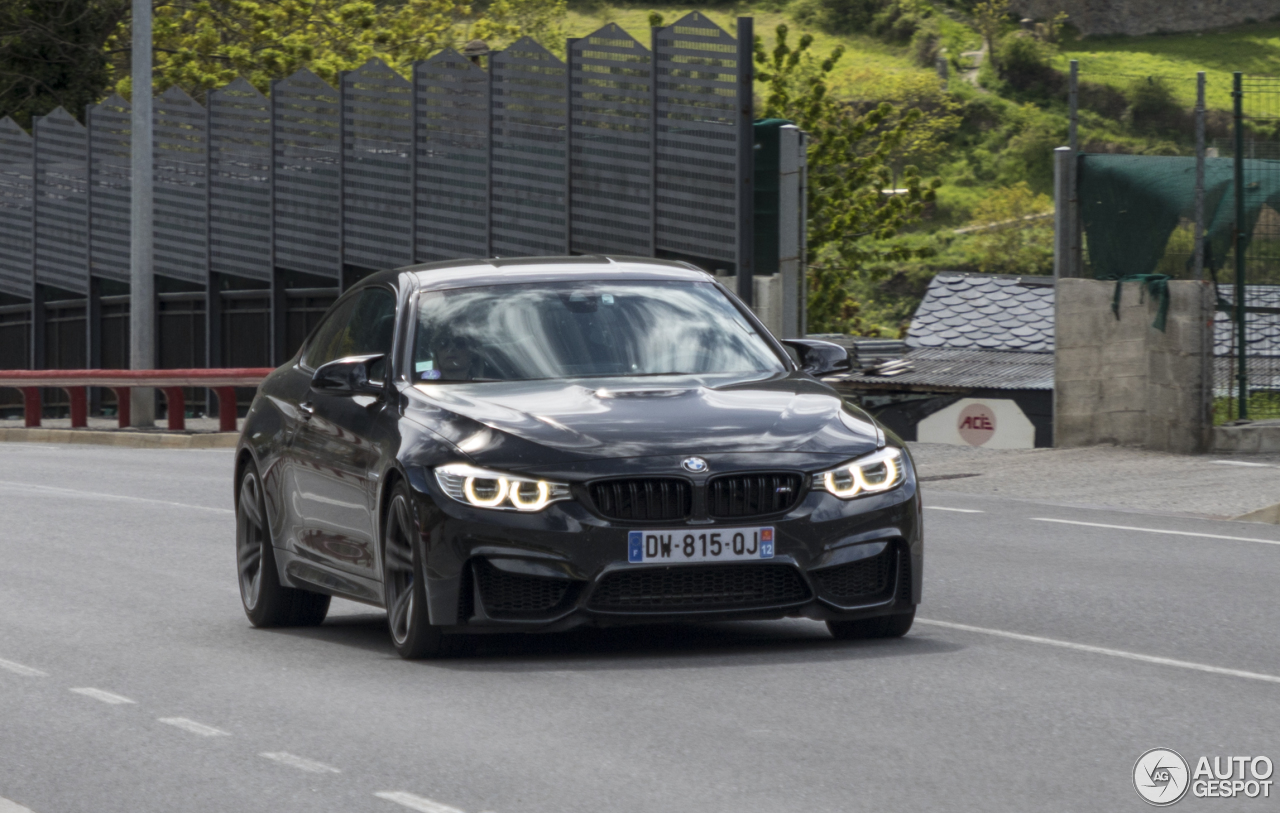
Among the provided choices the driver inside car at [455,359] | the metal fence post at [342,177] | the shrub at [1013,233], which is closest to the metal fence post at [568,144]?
the metal fence post at [342,177]

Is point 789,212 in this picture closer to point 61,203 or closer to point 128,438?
point 128,438

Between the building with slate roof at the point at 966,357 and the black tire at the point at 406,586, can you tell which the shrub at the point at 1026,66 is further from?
the black tire at the point at 406,586

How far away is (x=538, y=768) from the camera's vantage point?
252 inches

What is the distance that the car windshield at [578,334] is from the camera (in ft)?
29.6

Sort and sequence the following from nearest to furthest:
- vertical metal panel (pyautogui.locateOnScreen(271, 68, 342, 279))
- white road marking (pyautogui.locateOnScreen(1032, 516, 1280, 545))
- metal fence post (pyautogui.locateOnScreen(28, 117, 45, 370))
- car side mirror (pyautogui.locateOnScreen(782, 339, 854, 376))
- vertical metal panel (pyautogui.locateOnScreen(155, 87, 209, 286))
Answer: car side mirror (pyautogui.locateOnScreen(782, 339, 854, 376)) → white road marking (pyautogui.locateOnScreen(1032, 516, 1280, 545)) → vertical metal panel (pyautogui.locateOnScreen(271, 68, 342, 279)) → vertical metal panel (pyautogui.locateOnScreen(155, 87, 209, 286)) → metal fence post (pyautogui.locateOnScreen(28, 117, 45, 370))

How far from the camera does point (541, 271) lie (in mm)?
9539

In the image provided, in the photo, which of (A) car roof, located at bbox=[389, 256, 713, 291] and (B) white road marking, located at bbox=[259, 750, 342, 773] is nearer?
(B) white road marking, located at bbox=[259, 750, 342, 773]

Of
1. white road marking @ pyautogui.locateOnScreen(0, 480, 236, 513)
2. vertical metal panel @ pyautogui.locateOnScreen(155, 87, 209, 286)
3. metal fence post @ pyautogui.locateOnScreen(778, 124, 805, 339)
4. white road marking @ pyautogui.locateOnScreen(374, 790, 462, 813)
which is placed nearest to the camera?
white road marking @ pyautogui.locateOnScreen(374, 790, 462, 813)

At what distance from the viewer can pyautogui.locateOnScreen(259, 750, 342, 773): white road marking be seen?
6.46 m

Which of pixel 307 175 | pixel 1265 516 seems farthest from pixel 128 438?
pixel 1265 516

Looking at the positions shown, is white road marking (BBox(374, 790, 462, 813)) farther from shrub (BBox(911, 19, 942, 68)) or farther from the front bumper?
shrub (BBox(911, 19, 942, 68))

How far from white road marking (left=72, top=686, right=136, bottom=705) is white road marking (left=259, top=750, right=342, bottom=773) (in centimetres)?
135

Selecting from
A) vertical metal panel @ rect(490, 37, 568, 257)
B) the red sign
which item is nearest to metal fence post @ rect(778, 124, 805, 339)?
vertical metal panel @ rect(490, 37, 568, 257)

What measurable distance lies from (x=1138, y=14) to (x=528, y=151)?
131195mm
